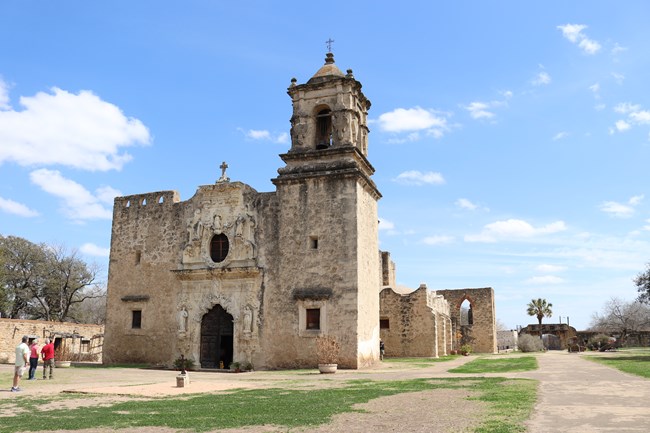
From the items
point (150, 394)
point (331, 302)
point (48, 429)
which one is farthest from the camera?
point (331, 302)

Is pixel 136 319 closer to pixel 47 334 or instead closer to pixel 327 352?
pixel 47 334

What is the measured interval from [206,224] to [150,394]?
11882mm

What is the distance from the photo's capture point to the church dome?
23594 millimetres

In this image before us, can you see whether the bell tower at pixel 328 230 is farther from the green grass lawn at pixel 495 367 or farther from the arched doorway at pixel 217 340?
the green grass lawn at pixel 495 367

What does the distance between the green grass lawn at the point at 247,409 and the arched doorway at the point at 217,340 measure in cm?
1002

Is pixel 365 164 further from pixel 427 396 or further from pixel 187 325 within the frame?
pixel 427 396

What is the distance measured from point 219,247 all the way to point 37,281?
31036 mm

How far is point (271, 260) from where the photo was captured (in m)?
22.4

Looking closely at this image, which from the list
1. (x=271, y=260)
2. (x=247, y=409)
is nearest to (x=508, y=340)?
(x=271, y=260)

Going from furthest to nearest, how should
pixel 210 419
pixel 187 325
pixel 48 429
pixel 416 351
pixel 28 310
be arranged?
pixel 28 310 → pixel 416 351 → pixel 187 325 → pixel 210 419 → pixel 48 429

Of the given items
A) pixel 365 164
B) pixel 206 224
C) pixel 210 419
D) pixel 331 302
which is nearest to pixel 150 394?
pixel 210 419

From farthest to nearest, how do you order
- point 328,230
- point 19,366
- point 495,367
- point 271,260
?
point 271,260, point 328,230, point 495,367, point 19,366

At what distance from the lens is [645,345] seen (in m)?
47.9

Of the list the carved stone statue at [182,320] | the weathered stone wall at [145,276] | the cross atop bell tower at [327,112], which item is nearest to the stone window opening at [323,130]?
the cross atop bell tower at [327,112]
